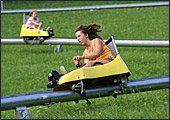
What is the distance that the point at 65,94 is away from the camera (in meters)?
4.75

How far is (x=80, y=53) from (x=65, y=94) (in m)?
6.18

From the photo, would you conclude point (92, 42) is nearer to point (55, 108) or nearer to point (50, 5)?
point (55, 108)

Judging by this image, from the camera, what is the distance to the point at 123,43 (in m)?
9.82

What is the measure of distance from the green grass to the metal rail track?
295 millimetres

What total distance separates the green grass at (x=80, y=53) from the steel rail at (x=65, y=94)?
0.29 metres

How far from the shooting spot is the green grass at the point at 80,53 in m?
5.20

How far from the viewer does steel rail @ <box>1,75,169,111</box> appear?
4633 millimetres

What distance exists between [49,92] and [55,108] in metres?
0.89

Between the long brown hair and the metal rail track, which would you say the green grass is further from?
the long brown hair

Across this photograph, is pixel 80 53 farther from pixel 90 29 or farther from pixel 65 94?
pixel 65 94

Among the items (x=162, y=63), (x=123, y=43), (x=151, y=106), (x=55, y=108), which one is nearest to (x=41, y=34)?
(x=123, y=43)

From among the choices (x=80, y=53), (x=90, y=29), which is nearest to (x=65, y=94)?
(x=90, y=29)

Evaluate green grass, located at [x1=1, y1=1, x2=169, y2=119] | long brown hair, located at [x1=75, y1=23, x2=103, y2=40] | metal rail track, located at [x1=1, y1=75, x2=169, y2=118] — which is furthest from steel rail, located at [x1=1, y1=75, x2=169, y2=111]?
long brown hair, located at [x1=75, y1=23, x2=103, y2=40]

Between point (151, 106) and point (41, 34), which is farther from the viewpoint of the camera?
point (41, 34)
